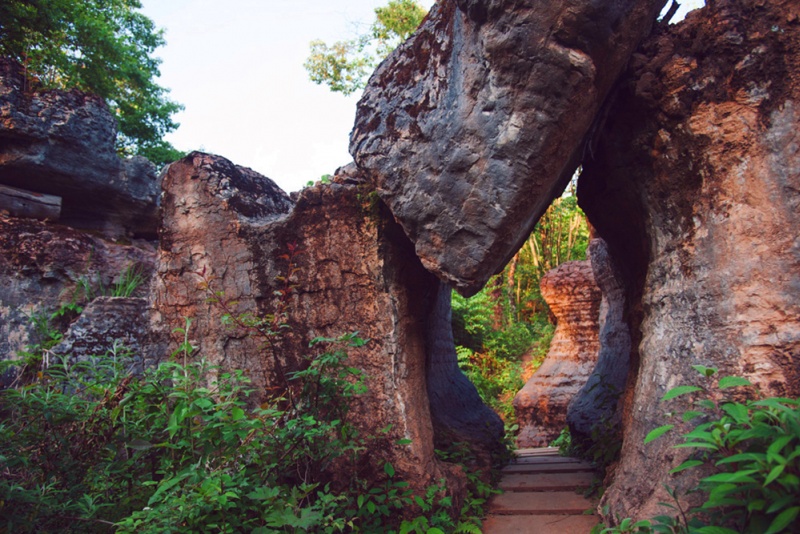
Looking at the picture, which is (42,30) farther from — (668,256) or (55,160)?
(668,256)

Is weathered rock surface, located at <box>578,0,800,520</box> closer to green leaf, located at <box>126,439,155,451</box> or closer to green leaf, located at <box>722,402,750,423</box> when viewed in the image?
green leaf, located at <box>722,402,750,423</box>

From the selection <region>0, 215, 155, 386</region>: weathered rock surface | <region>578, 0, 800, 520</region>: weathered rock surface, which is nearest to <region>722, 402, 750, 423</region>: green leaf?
<region>578, 0, 800, 520</region>: weathered rock surface

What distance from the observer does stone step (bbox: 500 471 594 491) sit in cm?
428

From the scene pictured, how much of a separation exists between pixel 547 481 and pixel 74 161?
7.41 metres

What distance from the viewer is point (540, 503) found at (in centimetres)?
393

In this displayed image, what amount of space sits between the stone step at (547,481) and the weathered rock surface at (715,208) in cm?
141

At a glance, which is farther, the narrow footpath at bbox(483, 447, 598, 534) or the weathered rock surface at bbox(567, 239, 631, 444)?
the weathered rock surface at bbox(567, 239, 631, 444)

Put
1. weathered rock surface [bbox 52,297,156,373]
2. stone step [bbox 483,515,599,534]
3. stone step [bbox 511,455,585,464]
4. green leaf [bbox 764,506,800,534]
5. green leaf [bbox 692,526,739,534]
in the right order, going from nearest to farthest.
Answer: green leaf [bbox 764,506,800,534]
green leaf [bbox 692,526,739,534]
stone step [bbox 483,515,599,534]
stone step [bbox 511,455,585,464]
weathered rock surface [bbox 52,297,156,373]

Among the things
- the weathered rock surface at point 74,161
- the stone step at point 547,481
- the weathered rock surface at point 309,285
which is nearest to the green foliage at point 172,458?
the weathered rock surface at point 309,285

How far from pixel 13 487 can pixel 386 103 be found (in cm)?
285

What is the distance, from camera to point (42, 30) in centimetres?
1098

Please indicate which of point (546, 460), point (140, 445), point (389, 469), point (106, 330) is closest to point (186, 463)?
point (140, 445)

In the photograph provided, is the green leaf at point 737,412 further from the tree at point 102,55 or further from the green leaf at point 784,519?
the tree at point 102,55

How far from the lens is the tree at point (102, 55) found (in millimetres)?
10516
